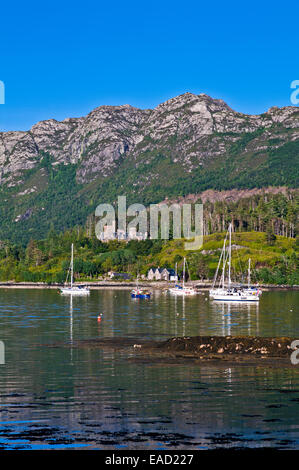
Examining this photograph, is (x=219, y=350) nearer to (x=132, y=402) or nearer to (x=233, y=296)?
(x=132, y=402)

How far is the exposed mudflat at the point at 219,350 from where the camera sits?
52125mm

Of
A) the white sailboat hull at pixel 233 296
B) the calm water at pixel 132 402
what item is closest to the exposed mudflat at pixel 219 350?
the calm water at pixel 132 402

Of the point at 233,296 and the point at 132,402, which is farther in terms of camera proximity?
the point at 233,296

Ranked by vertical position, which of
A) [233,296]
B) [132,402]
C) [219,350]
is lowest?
[132,402]

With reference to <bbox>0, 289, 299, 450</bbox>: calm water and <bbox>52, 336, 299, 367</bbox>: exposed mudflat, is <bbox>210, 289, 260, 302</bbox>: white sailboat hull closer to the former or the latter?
<bbox>0, 289, 299, 450</bbox>: calm water

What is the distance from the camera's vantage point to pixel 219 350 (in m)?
55.6

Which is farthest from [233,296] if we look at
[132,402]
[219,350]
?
Result: [132,402]

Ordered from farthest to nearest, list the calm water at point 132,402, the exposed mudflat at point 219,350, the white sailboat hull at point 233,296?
the white sailboat hull at point 233,296 → the exposed mudflat at point 219,350 → the calm water at point 132,402

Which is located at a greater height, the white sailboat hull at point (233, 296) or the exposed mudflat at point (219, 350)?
the white sailboat hull at point (233, 296)

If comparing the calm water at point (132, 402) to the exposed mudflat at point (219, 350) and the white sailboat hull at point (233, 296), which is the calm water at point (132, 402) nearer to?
the exposed mudflat at point (219, 350)

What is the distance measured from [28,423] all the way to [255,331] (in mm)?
50213
